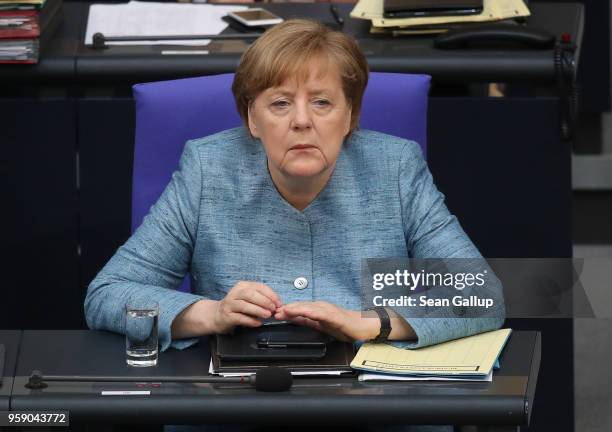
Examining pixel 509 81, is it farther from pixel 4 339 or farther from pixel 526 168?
pixel 4 339

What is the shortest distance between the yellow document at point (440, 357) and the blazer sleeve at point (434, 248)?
0.02 m

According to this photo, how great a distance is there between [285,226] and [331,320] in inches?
15.7

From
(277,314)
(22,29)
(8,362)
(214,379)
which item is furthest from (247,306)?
(22,29)

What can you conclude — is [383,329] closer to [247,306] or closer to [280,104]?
[247,306]

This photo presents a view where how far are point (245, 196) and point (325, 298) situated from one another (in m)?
0.25

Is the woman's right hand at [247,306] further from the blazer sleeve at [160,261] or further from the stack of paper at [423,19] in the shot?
the stack of paper at [423,19]

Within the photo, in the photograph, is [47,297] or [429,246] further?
[47,297]

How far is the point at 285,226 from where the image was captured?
2.75 metres

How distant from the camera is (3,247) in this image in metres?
3.74

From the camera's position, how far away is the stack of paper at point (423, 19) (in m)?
3.85

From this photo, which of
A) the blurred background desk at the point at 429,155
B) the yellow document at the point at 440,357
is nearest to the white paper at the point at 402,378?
the yellow document at the point at 440,357

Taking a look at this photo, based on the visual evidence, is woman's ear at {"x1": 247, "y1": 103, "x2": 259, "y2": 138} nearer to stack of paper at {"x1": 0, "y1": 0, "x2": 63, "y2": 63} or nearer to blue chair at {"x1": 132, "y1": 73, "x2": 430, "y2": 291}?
blue chair at {"x1": 132, "y1": 73, "x2": 430, "y2": 291}

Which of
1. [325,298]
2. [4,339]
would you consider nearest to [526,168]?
[325,298]

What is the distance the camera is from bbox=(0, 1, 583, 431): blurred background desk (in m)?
3.62
